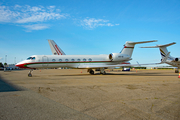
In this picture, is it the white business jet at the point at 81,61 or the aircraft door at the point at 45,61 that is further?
the aircraft door at the point at 45,61

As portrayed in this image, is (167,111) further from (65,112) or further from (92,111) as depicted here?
(65,112)

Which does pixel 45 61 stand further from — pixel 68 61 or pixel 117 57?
pixel 117 57

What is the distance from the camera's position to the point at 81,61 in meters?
24.3

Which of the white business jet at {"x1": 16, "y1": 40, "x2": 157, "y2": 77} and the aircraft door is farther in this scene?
the aircraft door

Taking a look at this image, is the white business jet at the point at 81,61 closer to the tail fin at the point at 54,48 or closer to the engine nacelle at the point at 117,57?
the engine nacelle at the point at 117,57

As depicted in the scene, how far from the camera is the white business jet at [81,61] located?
21406 mm

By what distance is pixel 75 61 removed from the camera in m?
23.8

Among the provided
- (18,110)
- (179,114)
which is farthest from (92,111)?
(179,114)

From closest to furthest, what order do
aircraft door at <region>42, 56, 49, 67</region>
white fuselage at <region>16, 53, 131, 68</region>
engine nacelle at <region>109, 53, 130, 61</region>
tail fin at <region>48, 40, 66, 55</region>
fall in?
white fuselage at <region>16, 53, 131, 68</region>
aircraft door at <region>42, 56, 49, 67</region>
engine nacelle at <region>109, 53, 130, 61</region>
tail fin at <region>48, 40, 66, 55</region>

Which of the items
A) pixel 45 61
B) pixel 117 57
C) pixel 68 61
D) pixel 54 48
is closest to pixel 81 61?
pixel 68 61

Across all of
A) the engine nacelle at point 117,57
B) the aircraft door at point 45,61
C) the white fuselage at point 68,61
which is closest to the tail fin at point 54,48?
the white fuselage at point 68,61

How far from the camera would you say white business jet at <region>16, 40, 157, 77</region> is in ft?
70.2

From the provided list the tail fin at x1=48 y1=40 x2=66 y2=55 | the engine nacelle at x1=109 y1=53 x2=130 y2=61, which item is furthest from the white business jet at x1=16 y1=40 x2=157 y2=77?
the tail fin at x1=48 y1=40 x2=66 y2=55

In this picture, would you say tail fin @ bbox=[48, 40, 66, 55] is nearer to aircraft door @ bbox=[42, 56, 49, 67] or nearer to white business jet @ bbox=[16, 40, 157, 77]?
white business jet @ bbox=[16, 40, 157, 77]
